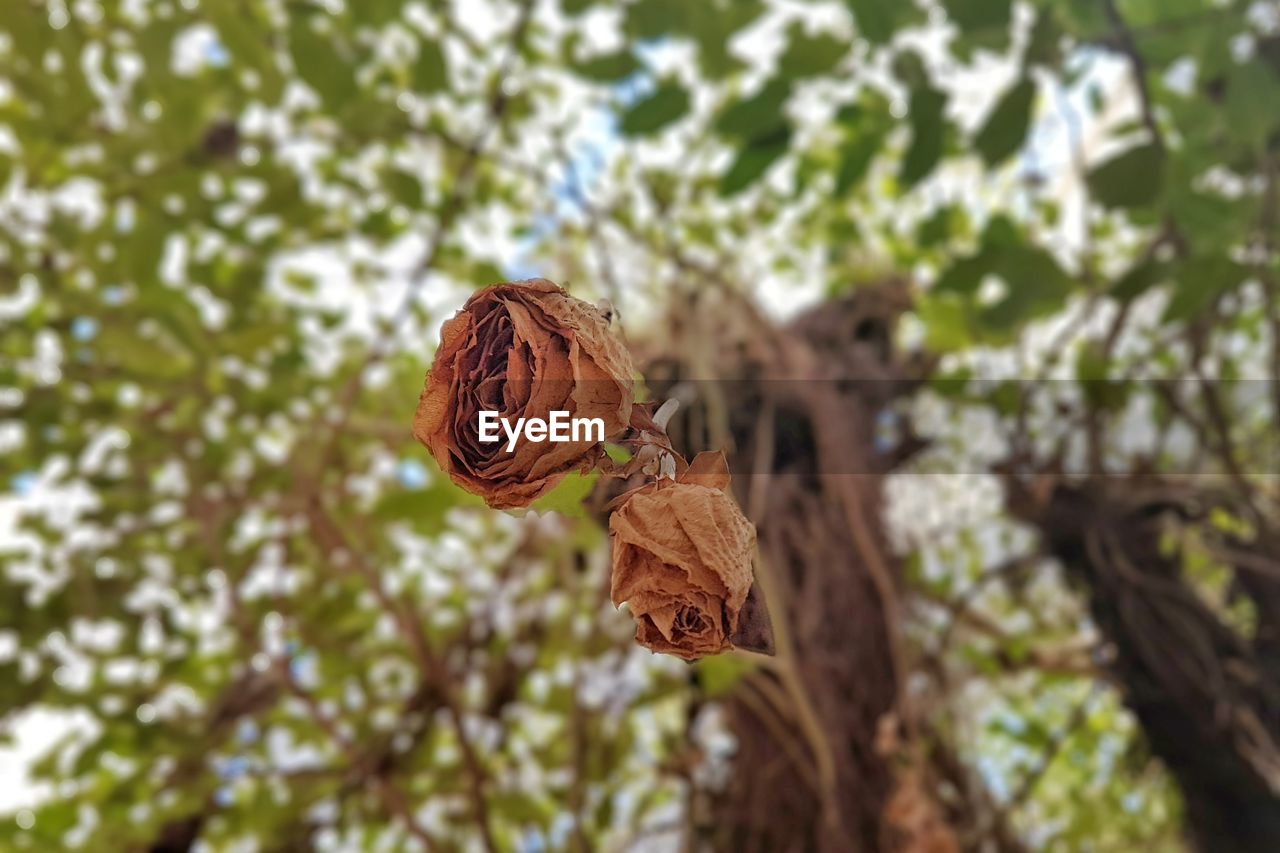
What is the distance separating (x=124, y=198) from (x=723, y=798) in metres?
0.79

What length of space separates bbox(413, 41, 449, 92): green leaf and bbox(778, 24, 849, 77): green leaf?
27 centimetres

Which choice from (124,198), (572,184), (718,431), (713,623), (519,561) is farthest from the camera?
(519,561)

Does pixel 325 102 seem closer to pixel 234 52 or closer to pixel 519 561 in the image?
pixel 234 52

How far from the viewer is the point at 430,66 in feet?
2.27

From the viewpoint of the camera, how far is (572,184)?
1.97 ft

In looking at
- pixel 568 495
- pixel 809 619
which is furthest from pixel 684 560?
pixel 809 619

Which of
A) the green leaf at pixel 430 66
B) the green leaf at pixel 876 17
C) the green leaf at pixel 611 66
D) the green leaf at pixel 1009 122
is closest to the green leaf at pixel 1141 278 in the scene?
the green leaf at pixel 1009 122

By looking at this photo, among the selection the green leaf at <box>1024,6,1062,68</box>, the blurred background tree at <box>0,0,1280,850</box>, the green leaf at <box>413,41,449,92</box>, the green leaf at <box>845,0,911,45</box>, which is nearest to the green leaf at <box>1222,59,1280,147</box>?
the blurred background tree at <box>0,0,1280,850</box>

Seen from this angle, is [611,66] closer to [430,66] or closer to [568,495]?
[430,66]

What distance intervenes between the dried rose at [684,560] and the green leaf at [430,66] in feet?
2.21

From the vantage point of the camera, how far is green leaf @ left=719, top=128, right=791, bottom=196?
630 millimetres

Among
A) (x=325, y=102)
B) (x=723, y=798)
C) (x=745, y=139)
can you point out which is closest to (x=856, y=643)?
(x=723, y=798)

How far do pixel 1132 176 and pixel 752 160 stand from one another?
0.25 m

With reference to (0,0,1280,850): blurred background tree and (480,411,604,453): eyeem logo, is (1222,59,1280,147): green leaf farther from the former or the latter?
(480,411,604,453): eyeem logo
